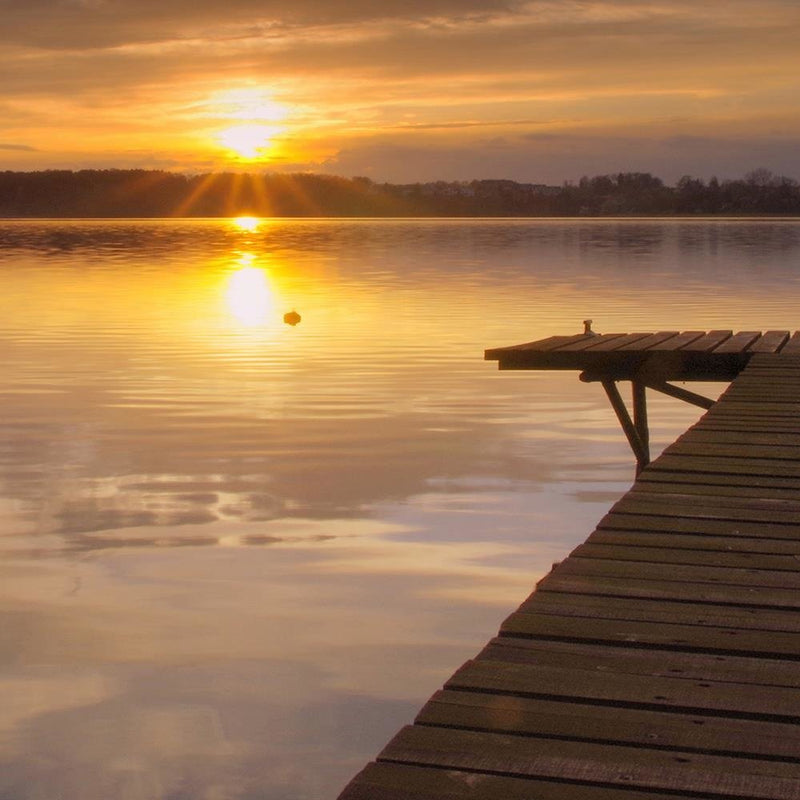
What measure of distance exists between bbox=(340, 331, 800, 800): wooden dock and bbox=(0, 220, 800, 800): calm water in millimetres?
1996

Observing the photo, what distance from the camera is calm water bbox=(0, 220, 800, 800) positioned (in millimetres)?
6586

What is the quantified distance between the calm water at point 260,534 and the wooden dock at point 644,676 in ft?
6.55

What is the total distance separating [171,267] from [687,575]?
198 feet

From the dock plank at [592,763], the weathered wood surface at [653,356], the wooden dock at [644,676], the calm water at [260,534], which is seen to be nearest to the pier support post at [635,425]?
the weathered wood surface at [653,356]

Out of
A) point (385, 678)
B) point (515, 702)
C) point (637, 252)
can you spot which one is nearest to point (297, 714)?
point (385, 678)

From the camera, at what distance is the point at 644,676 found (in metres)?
3.74

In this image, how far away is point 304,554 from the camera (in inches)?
399

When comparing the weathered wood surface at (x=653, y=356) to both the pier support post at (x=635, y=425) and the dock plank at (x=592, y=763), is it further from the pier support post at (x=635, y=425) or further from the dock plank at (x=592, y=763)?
the dock plank at (x=592, y=763)

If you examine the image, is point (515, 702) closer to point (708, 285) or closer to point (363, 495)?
point (363, 495)

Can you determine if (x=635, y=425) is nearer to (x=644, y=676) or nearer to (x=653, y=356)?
(x=653, y=356)

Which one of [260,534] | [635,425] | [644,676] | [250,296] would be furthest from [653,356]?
[250,296]

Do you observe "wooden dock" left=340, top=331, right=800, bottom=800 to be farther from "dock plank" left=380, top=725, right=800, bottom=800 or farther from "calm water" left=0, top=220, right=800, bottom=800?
"calm water" left=0, top=220, right=800, bottom=800

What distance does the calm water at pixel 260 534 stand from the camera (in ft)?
21.6

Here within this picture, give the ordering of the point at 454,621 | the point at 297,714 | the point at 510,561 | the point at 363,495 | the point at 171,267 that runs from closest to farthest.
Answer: the point at 297,714
the point at 454,621
the point at 510,561
the point at 363,495
the point at 171,267
